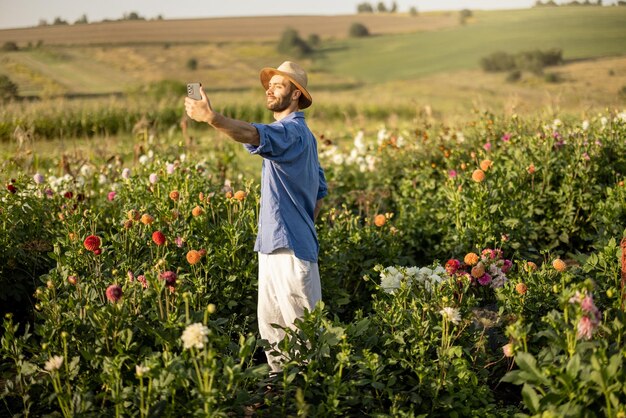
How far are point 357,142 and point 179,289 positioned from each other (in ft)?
14.5

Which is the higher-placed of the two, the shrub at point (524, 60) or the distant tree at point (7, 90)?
the distant tree at point (7, 90)

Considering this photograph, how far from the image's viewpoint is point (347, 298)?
13.9 ft

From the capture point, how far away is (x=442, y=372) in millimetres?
2936

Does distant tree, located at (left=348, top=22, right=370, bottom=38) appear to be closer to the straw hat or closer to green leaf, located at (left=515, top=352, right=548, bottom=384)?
the straw hat

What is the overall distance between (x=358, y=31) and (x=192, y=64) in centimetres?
1336

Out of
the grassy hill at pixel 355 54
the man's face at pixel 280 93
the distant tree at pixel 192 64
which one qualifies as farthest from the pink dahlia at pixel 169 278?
the distant tree at pixel 192 64

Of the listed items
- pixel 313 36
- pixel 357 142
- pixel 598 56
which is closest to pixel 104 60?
pixel 313 36

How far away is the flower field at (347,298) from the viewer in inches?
101

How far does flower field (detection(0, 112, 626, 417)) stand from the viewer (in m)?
2.57

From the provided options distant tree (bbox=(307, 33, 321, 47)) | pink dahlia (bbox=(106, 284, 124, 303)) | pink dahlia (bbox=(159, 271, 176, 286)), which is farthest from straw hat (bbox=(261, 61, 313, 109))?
distant tree (bbox=(307, 33, 321, 47))

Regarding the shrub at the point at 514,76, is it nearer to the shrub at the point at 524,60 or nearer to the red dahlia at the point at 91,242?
the shrub at the point at 524,60

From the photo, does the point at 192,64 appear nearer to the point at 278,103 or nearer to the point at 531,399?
the point at 278,103

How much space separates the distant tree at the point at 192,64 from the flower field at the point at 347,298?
1367 inches

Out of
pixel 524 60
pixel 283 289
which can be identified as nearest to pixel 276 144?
pixel 283 289
